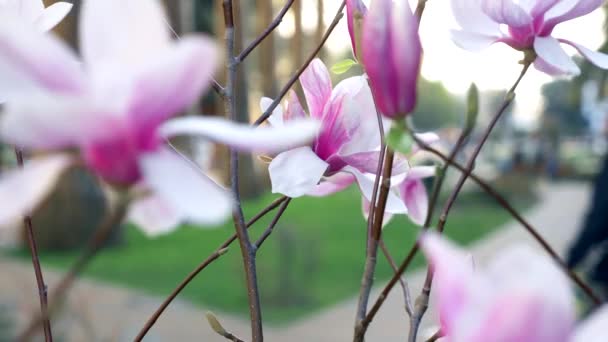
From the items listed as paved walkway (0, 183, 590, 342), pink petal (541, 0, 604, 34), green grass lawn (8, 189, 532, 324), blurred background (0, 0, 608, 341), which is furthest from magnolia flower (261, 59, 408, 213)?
green grass lawn (8, 189, 532, 324)

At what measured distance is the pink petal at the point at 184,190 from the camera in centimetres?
19

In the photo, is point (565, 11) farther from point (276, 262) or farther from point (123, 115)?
point (276, 262)

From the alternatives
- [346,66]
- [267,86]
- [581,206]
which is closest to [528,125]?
[581,206]

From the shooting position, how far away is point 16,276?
3840 mm

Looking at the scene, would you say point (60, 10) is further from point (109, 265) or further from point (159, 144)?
point (109, 265)

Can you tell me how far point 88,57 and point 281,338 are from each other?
2.84 meters

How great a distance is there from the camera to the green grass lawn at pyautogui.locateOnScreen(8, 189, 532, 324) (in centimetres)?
337

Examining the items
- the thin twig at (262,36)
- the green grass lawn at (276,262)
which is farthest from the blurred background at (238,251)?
the thin twig at (262,36)

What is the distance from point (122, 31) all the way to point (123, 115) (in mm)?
28

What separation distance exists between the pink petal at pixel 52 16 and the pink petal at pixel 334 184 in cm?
16

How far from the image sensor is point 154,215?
254 mm

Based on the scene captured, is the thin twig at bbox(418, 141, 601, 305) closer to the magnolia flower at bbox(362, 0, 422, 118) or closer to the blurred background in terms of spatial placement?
the magnolia flower at bbox(362, 0, 422, 118)

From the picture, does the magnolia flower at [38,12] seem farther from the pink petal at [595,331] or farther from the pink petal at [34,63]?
the pink petal at [595,331]

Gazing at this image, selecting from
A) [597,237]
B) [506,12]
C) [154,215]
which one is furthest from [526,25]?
[597,237]
